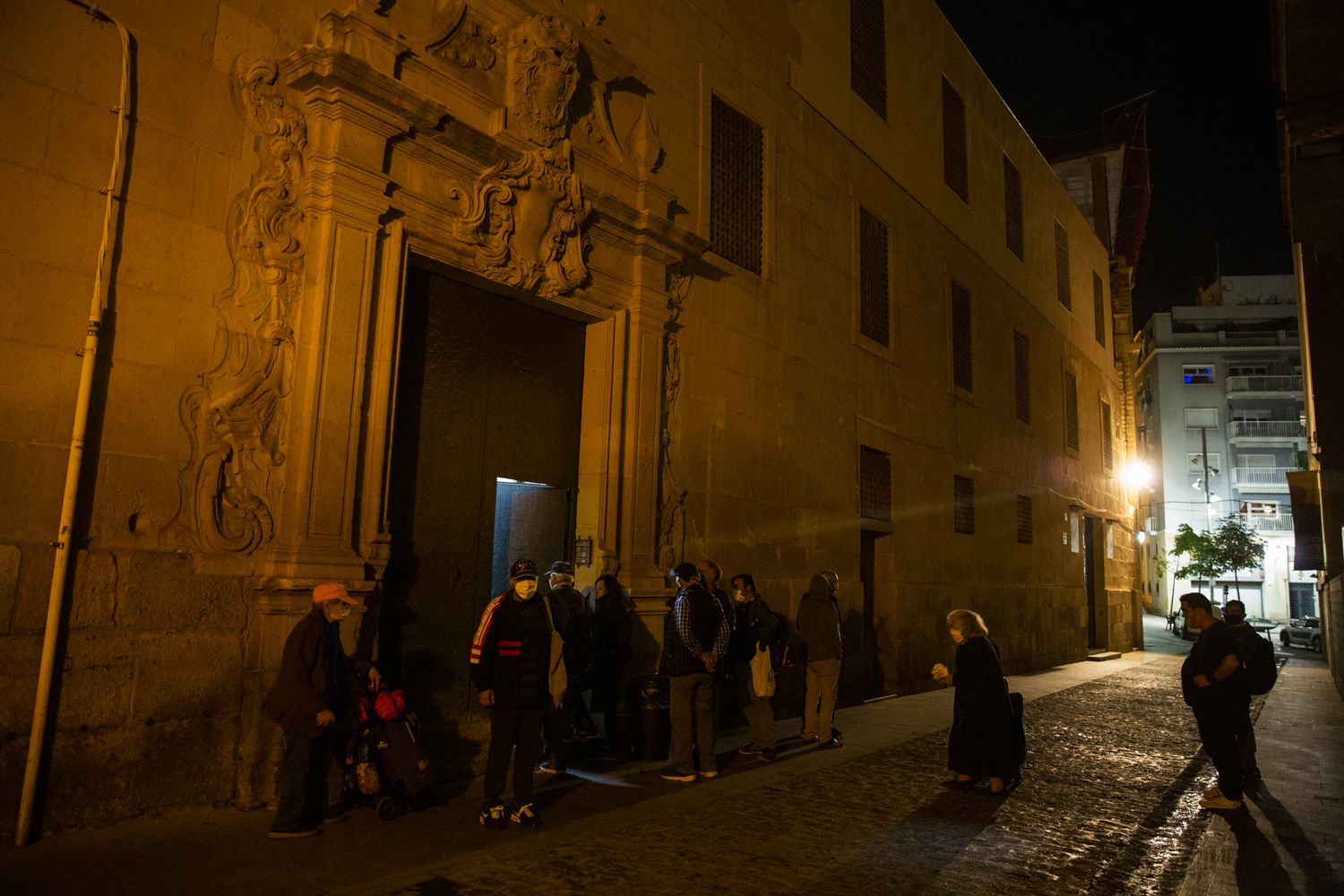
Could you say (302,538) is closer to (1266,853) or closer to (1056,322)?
(1266,853)

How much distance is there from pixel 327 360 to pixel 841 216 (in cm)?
876

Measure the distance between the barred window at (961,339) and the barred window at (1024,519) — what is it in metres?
3.58

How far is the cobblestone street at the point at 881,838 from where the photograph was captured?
485 centimetres

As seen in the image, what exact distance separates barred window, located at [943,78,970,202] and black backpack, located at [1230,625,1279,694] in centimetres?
1116

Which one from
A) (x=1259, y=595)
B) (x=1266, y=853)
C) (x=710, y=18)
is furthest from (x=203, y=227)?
(x=1259, y=595)

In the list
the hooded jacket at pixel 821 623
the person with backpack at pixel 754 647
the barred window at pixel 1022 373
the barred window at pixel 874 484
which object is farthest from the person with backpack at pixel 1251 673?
the barred window at pixel 1022 373

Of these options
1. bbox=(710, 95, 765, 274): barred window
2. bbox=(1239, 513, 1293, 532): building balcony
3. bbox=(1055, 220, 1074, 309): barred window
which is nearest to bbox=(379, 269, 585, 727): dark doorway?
bbox=(710, 95, 765, 274): barred window

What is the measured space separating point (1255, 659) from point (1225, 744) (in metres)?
0.89

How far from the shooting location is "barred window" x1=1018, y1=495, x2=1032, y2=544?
19.0 metres

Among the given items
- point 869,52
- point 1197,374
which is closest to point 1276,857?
point 869,52

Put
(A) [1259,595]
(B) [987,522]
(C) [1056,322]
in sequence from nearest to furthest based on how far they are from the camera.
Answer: (B) [987,522] < (C) [1056,322] < (A) [1259,595]

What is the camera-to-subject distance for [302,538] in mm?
6141

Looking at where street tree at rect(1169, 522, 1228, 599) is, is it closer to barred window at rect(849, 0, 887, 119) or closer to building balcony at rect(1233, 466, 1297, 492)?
building balcony at rect(1233, 466, 1297, 492)

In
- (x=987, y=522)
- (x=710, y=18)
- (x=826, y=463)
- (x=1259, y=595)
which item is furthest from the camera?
(x=1259, y=595)
